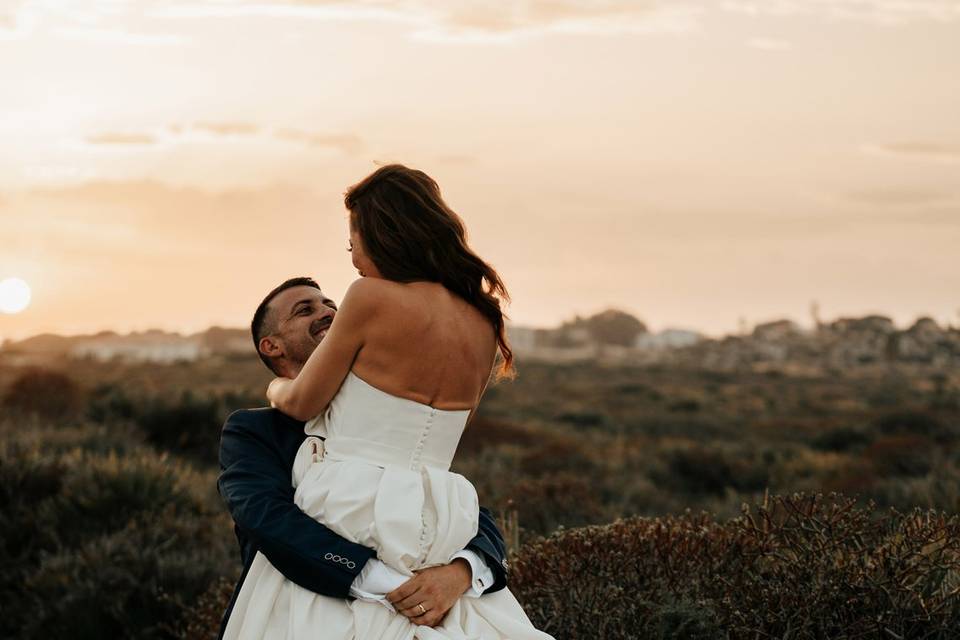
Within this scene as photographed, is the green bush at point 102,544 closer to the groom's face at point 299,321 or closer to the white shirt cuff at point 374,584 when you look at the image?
the groom's face at point 299,321

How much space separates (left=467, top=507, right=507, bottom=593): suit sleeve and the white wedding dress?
0.10 metres

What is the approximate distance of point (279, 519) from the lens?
136 inches

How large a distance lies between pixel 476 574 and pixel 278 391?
808 millimetres

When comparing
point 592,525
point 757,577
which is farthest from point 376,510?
point 592,525

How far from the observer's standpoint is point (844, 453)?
68.3ft

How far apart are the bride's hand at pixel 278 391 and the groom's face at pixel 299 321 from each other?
187 mm

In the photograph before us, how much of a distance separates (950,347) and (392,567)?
87.6m

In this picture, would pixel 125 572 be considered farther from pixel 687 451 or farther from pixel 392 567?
pixel 687 451

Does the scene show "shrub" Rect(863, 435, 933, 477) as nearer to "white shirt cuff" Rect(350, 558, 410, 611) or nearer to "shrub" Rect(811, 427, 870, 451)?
"shrub" Rect(811, 427, 870, 451)

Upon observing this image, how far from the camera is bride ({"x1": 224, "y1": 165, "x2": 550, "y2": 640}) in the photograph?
11.2 feet

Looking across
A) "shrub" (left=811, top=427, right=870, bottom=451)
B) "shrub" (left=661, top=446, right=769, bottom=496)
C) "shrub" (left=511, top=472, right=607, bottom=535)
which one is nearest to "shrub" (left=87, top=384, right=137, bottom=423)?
"shrub" (left=661, top=446, right=769, bottom=496)

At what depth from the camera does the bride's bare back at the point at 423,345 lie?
3383 millimetres

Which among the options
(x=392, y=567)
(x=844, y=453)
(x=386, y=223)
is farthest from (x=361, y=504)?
(x=844, y=453)

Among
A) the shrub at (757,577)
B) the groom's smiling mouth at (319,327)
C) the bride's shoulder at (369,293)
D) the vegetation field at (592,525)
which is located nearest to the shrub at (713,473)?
the vegetation field at (592,525)
